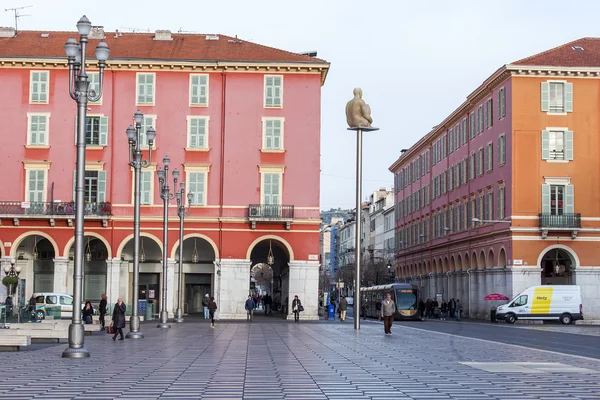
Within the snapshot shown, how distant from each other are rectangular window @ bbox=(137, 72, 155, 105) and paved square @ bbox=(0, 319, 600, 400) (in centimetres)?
3279

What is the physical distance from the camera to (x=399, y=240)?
114938 millimetres

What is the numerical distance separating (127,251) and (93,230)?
331cm

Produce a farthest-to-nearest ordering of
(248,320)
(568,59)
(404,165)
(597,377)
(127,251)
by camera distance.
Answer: (404,165) < (568,59) < (127,251) < (248,320) < (597,377)

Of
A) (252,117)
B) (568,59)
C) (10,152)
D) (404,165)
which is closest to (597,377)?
(252,117)

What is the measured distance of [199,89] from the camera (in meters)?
60.7

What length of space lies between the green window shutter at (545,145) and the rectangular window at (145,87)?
25.7 metres

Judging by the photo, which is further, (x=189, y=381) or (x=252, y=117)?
(x=252, y=117)

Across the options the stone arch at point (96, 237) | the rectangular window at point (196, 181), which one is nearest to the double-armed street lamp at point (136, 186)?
the rectangular window at point (196, 181)

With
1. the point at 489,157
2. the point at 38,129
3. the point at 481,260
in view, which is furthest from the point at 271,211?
the point at 481,260

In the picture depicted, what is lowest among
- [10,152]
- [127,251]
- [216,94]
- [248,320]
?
[248,320]

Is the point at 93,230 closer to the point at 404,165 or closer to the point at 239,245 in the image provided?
the point at 239,245

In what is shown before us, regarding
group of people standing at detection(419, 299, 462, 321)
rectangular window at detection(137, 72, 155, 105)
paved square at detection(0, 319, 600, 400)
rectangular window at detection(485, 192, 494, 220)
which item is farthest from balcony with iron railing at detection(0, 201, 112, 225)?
paved square at detection(0, 319, 600, 400)

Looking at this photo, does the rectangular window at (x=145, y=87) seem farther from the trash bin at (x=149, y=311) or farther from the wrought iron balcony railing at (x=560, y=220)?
the wrought iron balcony railing at (x=560, y=220)

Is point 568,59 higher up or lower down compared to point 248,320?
higher up
